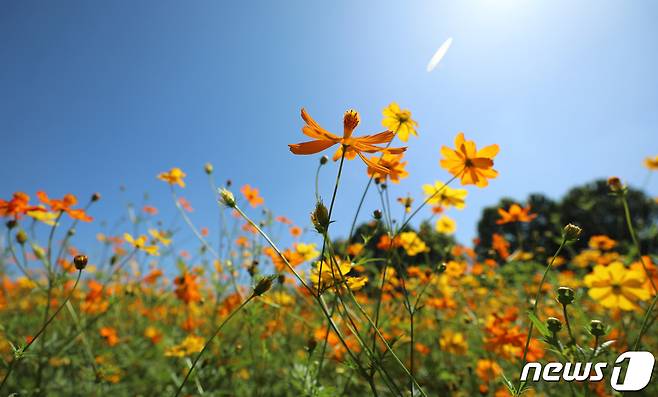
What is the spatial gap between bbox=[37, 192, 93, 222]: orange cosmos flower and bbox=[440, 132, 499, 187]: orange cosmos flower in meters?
1.51

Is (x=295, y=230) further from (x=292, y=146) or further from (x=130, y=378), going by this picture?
(x=292, y=146)

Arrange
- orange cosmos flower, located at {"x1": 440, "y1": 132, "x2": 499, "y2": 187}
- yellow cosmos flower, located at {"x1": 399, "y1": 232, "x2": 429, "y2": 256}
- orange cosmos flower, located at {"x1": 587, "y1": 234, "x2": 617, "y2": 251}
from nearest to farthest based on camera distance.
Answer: orange cosmos flower, located at {"x1": 440, "y1": 132, "x2": 499, "y2": 187}
yellow cosmos flower, located at {"x1": 399, "y1": 232, "x2": 429, "y2": 256}
orange cosmos flower, located at {"x1": 587, "y1": 234, "x2": 617, "y2": 251}

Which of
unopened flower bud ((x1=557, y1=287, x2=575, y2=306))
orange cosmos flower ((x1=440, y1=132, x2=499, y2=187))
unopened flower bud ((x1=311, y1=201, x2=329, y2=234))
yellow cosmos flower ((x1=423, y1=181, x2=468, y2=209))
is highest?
yellow cosmos flower ((x1=423, y1=181, x2=468, y2=209))

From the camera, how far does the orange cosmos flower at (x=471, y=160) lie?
1175 millimetres

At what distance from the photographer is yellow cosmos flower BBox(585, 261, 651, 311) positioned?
59.3 inches

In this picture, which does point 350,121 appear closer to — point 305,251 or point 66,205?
point 305,251

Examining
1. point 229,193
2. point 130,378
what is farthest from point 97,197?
point 229,193

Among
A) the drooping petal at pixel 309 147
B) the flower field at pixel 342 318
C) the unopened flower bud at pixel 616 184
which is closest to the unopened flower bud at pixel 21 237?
the flower field at pixel 342 318

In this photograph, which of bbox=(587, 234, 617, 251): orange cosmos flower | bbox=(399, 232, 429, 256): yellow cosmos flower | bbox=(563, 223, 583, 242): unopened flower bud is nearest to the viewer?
bbox=(563, 223, 583, 242): unopened flower bud

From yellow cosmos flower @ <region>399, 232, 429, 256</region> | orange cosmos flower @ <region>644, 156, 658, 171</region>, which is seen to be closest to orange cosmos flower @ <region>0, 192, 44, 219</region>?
yellow cosmos flower @ <region>399, 232, 429, 256</region>

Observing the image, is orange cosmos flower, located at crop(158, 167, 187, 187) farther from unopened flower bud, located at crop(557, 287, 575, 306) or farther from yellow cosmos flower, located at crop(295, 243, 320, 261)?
unopened flower bud, located at crop(557, 287, 575, 306)

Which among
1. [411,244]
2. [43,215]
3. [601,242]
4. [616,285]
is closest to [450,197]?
[411,244]

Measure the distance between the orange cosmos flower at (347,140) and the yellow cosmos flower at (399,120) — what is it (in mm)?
589

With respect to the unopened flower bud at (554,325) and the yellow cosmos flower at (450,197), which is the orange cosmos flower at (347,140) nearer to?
the unopened flower bud at (554,325)
